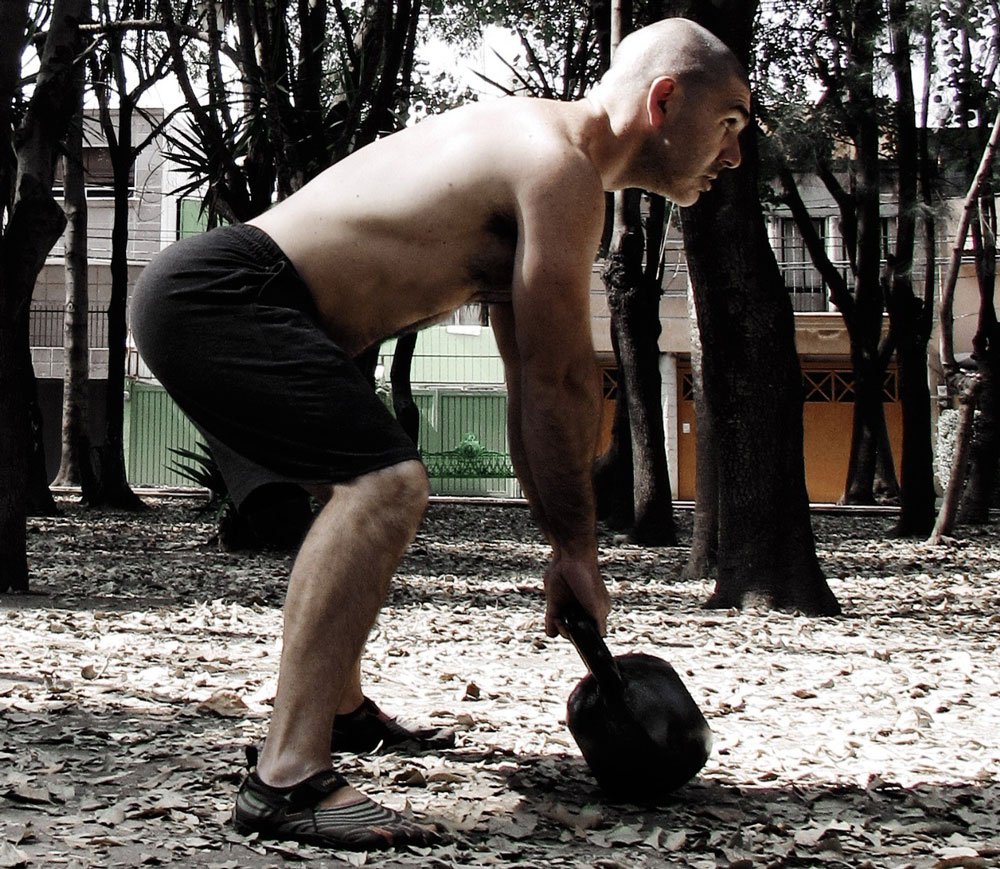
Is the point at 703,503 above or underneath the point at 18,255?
underneath

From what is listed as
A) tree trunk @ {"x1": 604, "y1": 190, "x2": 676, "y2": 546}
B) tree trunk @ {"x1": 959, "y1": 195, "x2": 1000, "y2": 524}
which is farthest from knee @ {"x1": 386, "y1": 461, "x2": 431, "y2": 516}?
tree trunk @ {"x1": 959, "y1": 195, "x2": 1000, "y2": 524}

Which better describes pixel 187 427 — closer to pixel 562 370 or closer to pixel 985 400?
pixel 985 400

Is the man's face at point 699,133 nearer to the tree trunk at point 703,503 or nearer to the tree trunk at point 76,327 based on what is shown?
the tree trunk at point 703,503

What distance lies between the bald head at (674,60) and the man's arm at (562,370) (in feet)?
1.20

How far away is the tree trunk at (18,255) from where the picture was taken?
23.9 feet

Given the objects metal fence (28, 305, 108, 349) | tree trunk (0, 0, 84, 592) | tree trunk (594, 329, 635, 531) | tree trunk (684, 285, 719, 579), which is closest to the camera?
tree trunk (0, 0, 84, 592)

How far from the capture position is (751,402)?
7418mm

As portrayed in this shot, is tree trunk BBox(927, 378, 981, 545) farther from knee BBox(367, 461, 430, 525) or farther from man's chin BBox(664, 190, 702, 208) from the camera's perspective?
knee BBox(367, 461, 430, 525)

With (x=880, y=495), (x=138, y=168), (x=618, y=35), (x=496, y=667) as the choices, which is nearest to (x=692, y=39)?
(x=496, y=667)

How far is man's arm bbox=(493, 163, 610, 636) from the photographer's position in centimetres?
270

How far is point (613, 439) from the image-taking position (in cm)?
1490

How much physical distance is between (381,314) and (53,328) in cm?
3020

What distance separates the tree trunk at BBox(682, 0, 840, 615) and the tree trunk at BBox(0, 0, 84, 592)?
3.93 m

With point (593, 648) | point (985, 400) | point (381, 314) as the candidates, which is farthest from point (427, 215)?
point (985, 400)
